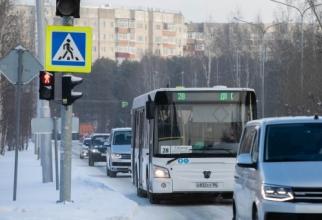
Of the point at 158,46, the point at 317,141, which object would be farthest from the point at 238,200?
the point at 158,46

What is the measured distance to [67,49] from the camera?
18234 mm

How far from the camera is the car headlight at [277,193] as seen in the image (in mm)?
11062

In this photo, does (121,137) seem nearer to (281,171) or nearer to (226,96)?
(226,96)

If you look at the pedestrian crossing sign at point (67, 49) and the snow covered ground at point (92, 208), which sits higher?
the pedestrian crossing sign at point (67, 49)

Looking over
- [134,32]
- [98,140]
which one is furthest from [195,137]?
[134,32]

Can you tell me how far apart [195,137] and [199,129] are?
0.23m

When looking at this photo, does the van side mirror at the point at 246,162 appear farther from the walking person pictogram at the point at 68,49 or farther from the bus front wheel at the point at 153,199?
the bus front wheel at the point at 153,199

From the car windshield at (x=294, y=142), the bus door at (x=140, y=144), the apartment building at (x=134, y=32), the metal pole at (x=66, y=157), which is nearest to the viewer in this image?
the car windshield at (x=294, y=142)

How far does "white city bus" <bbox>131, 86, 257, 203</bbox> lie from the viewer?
20781 millimetres

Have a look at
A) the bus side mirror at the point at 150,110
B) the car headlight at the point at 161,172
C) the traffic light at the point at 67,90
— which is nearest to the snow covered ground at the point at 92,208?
the car headlight at the point at 161,172

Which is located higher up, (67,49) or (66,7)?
(66,7)

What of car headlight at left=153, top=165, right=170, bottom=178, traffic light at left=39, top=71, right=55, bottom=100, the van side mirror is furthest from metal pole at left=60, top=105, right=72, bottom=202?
the van side mirror

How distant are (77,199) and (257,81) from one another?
242ft

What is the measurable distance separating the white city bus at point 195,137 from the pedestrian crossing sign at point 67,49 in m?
3.41
